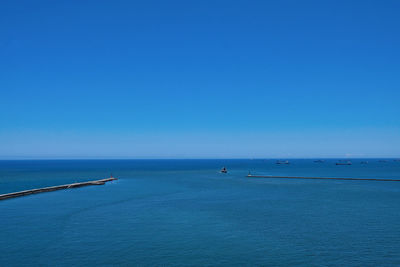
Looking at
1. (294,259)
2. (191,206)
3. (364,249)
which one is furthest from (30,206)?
(364,249)

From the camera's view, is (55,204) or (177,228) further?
(55,204)

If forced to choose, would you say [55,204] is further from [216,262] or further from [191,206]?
[216,262]

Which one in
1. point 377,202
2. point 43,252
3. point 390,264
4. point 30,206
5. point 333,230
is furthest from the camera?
point 377,202

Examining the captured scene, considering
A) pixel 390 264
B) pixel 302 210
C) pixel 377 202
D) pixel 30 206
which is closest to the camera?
pixel 390 264

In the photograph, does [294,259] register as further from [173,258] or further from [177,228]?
[177,228]

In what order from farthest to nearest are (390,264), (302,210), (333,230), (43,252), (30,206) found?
(30,206), (302,210), (333,230), (43,252), (390,264)

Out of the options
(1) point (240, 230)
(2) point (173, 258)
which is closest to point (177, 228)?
(1) point (240, 230)

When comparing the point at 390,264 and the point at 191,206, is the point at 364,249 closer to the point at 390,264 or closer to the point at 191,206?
the point at 390,264

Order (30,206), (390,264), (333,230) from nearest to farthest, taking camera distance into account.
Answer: (390,264)
(333,230)
(30,206)

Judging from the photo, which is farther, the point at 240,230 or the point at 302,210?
the point at 302,210
